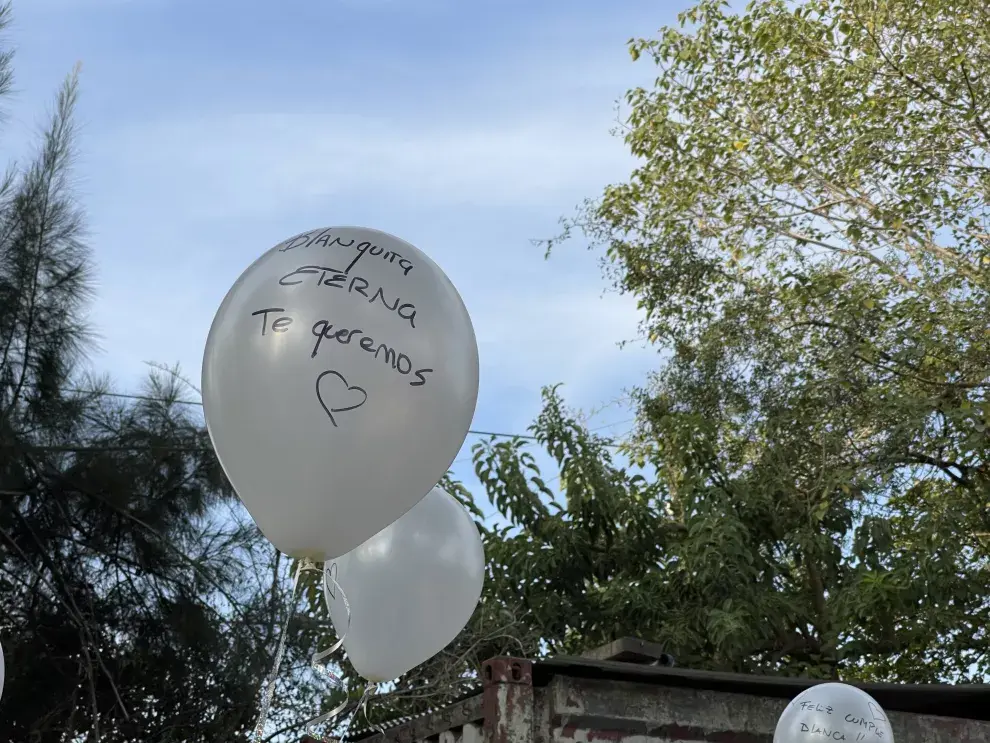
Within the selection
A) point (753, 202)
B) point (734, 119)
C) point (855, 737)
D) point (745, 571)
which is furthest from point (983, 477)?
point (855, 737)

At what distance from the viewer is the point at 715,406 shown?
32.7ft

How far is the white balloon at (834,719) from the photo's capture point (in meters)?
3.88

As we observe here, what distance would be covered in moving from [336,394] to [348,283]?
27cm

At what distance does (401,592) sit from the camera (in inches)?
149

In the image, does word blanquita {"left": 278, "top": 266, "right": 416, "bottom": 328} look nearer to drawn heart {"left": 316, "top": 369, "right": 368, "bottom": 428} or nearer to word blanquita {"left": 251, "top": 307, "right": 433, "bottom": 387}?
word blanquita {"left": 251, "top": 307, "right": 433, "bottom": 387}

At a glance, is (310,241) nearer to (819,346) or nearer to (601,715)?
(601,715)

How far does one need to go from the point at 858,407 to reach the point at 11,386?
241 inches

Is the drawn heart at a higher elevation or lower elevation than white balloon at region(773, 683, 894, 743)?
higher

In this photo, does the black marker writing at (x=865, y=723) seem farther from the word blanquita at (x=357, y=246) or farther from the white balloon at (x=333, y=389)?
the word blanquita at (x=357, y=246)

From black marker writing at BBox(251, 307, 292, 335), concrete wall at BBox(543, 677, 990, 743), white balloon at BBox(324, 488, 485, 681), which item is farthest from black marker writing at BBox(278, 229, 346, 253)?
concrete wall at BBox(543, 677, 990, 743)

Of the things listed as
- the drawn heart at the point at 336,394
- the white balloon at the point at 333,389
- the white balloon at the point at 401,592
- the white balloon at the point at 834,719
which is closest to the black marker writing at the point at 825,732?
the white balloon at the point at 834,719

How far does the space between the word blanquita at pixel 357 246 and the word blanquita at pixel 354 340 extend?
0.21m

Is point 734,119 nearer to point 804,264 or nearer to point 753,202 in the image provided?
point 753,202

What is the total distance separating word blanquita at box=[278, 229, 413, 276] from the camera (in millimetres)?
2764
